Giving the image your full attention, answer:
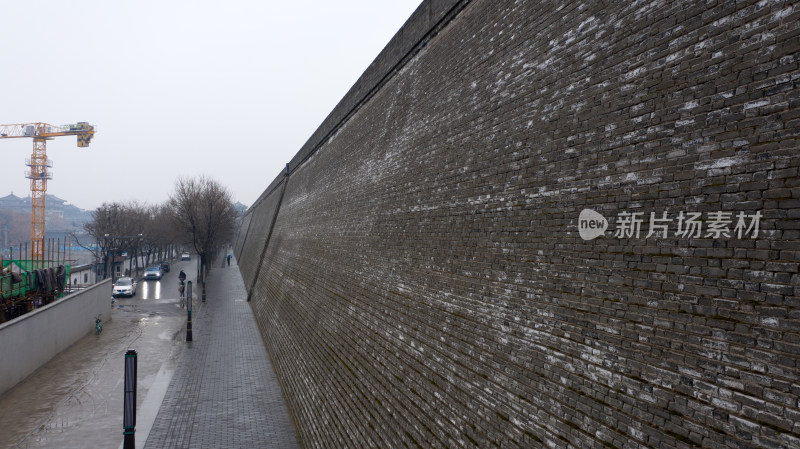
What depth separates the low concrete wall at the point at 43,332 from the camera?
10648 millimetres

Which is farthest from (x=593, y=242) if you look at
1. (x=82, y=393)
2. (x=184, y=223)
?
(x=184, y=223)

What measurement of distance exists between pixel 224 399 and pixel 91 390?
11.5 feet

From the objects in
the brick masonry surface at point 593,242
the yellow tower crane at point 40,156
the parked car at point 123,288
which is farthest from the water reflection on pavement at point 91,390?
the yellow tower crane at point 40,156

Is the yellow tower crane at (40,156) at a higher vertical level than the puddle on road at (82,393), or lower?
higher

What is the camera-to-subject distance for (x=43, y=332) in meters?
12.7

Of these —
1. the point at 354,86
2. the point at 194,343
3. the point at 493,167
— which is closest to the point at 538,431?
the point at 493,167

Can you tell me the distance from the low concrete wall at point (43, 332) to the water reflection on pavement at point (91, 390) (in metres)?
0.26

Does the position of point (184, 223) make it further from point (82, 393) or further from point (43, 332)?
point (82, 393)

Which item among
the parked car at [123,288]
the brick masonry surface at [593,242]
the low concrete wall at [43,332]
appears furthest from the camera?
the parked car at [123,288]


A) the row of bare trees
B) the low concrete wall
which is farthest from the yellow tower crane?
the low concrete wall

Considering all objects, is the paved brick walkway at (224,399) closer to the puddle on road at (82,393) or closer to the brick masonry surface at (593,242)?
the puddle on road at (82,393)

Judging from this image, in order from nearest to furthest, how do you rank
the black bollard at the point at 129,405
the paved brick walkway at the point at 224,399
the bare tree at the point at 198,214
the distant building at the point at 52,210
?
the black bollard at the point at 129,405 < the paved brick walkway at the point at 224,399 < the bare tree at the point at 198,214 < the distant building at the point at 52,210

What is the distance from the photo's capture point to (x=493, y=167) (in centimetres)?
470

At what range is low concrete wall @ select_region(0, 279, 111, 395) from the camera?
10648 mm
